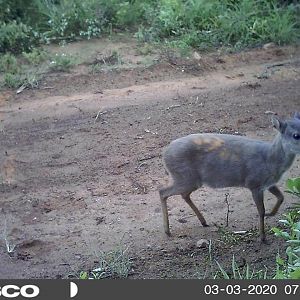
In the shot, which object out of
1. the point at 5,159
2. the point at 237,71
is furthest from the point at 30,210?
the point at 237,71

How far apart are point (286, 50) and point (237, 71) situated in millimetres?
991

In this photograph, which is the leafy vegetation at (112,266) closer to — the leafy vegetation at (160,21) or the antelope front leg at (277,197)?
the antelope front leg at (277,197)

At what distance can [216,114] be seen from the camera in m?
9.73

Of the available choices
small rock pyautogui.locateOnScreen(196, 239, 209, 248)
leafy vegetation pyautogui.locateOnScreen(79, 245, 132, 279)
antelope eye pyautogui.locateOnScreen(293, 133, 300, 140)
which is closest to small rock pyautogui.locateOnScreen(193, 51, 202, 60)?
antelope eye pyautogui.locateOnScreen(293, 133, 300, 140)

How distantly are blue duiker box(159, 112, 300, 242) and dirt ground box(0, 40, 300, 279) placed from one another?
1.24ft

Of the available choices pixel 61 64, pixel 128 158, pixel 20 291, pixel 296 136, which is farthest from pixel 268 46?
pixel 20 291

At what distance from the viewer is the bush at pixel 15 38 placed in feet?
37.7

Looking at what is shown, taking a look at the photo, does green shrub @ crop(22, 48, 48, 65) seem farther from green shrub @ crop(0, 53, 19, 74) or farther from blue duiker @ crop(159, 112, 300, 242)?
blue duiker @ crop(159, 112, 300, 242)

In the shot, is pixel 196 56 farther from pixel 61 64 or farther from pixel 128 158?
pixel 128 158

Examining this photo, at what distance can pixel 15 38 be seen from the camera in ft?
37.8

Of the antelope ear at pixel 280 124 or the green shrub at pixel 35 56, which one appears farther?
the green shrub at pixel 35 56

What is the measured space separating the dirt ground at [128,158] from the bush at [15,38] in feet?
2.41

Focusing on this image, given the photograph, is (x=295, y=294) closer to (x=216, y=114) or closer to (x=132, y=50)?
(x=216, y=114)

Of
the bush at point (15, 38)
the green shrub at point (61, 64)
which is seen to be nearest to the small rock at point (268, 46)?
the green shrub at point (61, 64)
